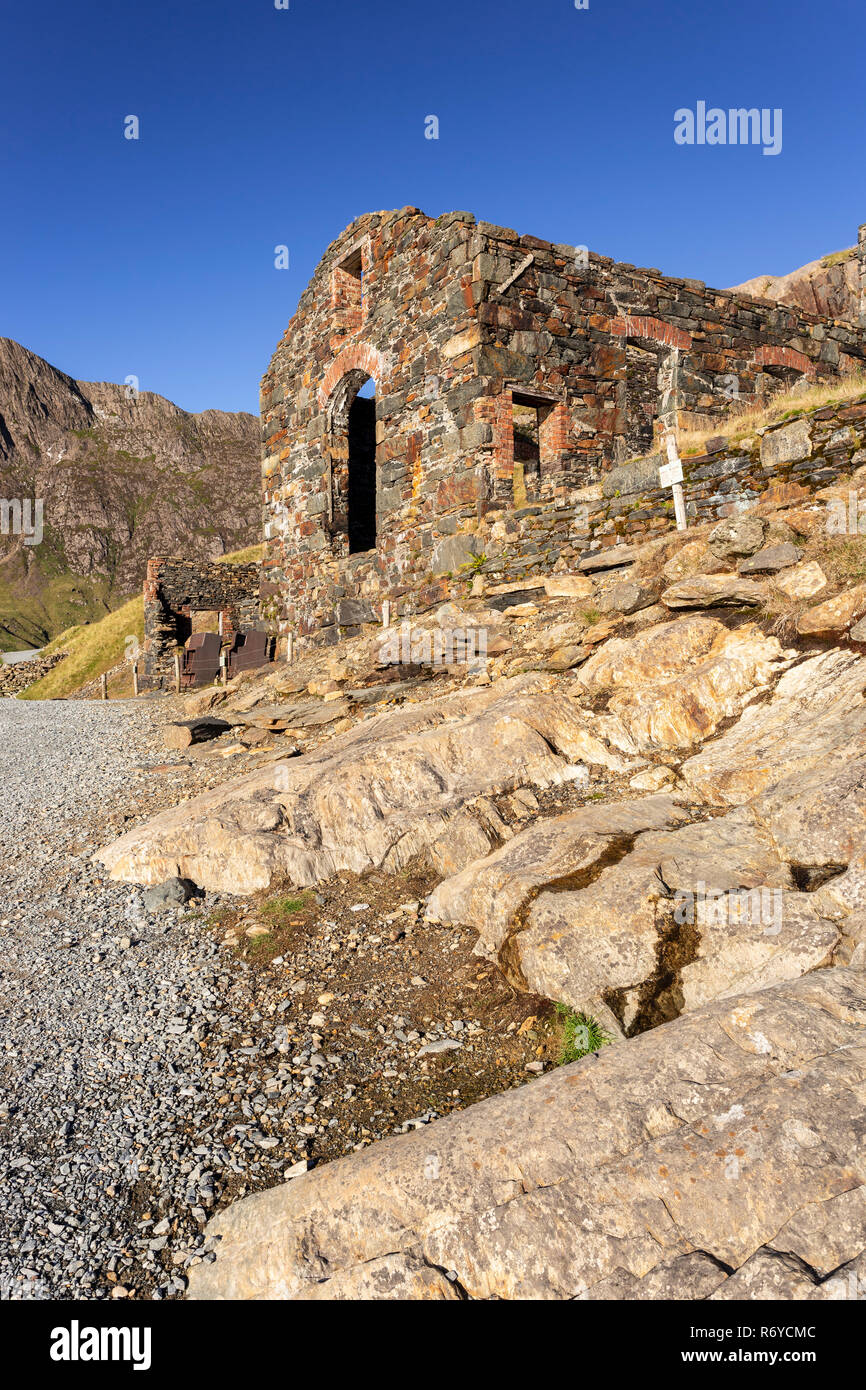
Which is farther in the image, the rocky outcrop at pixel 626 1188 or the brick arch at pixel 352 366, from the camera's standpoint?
the brick arch at pixel 352 366

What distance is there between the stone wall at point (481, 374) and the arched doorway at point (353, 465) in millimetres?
48

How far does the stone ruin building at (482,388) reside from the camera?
1128 cm

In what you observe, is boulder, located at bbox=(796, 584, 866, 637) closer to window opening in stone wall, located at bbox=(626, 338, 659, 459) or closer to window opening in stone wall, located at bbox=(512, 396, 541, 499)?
window opening in stone wall, located at bbox=(512, 396, 541, 499)

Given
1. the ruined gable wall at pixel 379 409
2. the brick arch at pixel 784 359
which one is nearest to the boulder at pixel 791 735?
the ruined gable wall at pixel 379 409

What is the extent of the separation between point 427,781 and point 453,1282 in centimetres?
367

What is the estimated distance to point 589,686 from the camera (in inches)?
253

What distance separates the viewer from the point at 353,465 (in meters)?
15.9

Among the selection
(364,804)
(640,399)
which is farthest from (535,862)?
(640,399)

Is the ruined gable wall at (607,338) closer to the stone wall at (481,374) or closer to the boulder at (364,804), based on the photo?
the stone wall at (481,374)

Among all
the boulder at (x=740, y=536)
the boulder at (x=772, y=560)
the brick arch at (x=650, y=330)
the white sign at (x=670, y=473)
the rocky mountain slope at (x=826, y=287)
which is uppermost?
the rocky mountain slope at (x=826, y=287)

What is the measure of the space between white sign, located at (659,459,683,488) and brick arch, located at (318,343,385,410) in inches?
277

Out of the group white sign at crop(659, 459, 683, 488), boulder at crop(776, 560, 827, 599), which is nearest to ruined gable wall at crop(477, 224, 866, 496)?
white sign at crop(659, 459, 683, 488)
